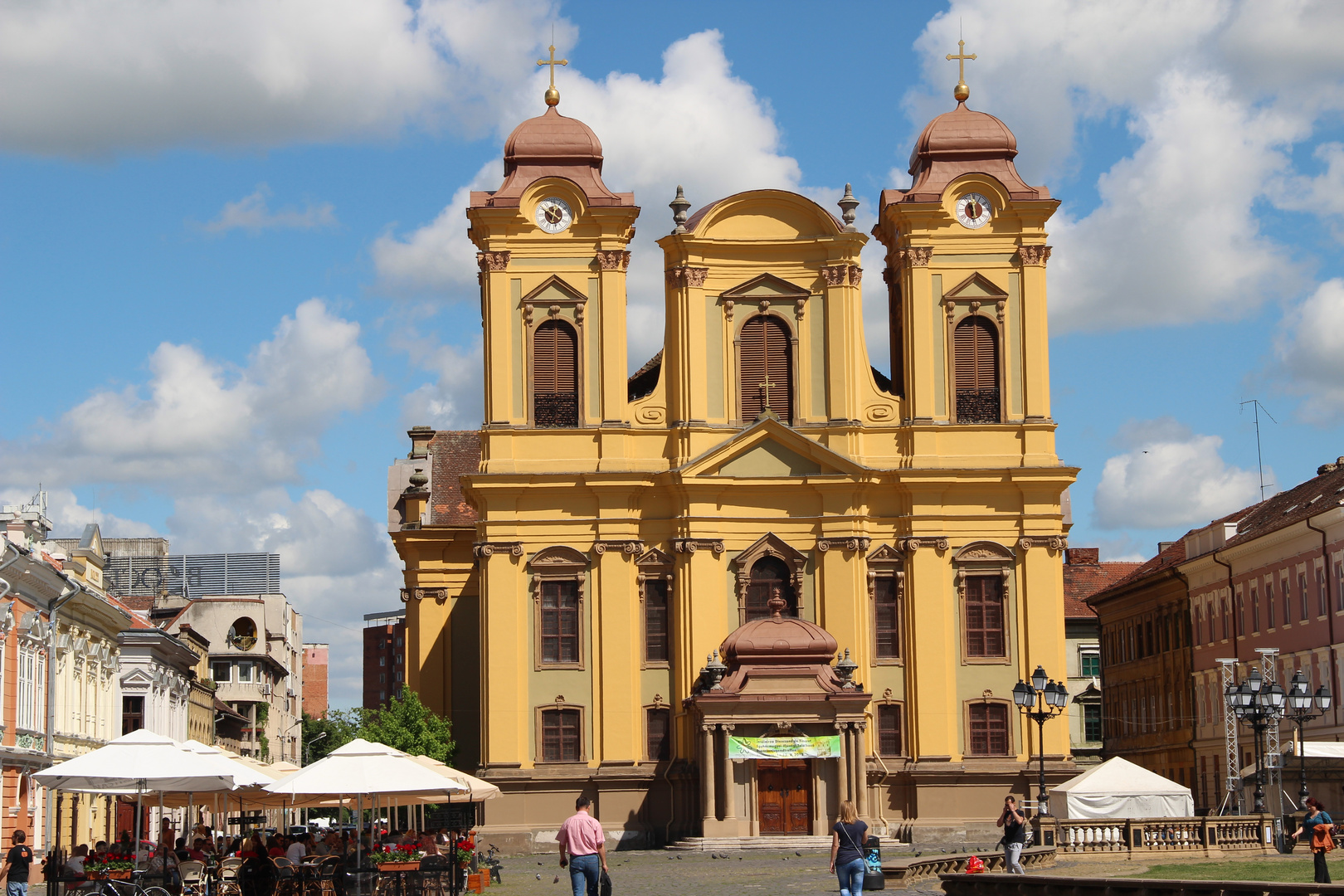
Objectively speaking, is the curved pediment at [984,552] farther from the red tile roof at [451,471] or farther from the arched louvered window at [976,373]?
the red tile roof at [451,471]

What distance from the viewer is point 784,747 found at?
52.2m

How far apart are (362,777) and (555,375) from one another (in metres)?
27.8

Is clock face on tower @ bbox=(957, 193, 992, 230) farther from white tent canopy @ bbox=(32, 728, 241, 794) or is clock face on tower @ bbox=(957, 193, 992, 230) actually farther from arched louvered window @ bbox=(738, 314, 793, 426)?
white tent canopy @ bbox=(32, 728, 241, 794)

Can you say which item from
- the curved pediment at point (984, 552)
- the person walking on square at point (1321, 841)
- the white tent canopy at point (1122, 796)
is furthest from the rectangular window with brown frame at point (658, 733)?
the person walking on square at point (1321, 841)

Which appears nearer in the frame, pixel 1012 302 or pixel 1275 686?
pixel 1275 686

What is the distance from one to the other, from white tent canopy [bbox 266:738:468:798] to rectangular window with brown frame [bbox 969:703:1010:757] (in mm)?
27168

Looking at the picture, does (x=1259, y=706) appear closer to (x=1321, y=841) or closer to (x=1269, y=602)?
(x=1321, y=841)

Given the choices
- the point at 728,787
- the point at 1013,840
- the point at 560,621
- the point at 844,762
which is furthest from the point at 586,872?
the point at 560,621

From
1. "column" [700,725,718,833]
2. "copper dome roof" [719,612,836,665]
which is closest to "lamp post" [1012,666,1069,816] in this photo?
"copper dome roof" [719,612,836,665]

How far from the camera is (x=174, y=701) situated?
80500mm

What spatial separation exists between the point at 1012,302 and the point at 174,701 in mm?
41212

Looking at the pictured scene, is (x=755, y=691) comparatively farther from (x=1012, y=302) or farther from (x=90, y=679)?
(x=90, y=679)

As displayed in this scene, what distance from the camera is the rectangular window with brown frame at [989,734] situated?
56.2 m

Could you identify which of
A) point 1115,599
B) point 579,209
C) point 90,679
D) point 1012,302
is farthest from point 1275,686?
point 1115,599
